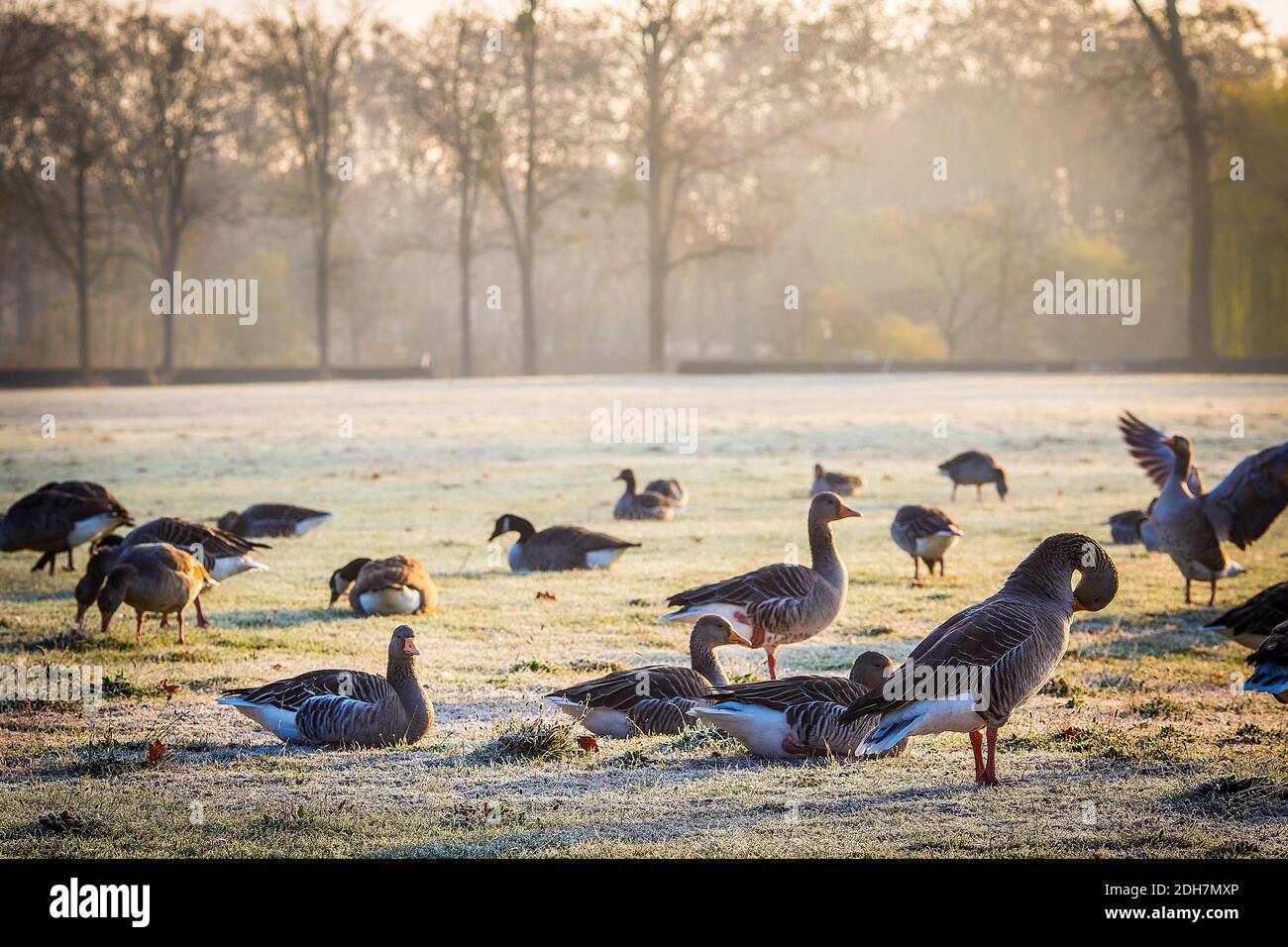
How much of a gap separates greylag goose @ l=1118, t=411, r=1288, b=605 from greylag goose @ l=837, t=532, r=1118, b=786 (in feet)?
20.5

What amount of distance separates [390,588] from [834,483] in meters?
10.2

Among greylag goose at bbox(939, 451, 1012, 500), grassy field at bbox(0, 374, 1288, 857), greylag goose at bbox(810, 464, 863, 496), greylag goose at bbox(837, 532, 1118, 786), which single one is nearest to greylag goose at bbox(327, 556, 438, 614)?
grassy field at bbox(0, 374, 1288, 857)

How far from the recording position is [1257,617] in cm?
945

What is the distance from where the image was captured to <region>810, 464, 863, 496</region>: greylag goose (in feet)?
68.9

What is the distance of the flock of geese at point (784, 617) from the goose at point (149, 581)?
0.05 ft

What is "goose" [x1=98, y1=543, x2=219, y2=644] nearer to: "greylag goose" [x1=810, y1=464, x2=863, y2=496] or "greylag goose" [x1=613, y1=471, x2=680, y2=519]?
"greylag goose" [x1=613, y1=471, x2=680, y2=519]

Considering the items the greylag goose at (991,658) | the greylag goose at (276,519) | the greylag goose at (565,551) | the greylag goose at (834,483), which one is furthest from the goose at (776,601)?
the greylag goose at (834,483)

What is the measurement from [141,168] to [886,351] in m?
39.0

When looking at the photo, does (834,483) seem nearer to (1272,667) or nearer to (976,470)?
(976,470)

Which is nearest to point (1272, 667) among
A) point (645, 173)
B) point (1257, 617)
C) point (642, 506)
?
point (1257, 617)

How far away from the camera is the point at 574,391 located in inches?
1892

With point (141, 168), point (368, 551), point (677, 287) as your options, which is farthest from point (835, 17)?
point (368, 551)

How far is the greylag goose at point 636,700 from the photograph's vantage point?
873cm

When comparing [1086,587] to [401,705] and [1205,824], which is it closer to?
[1205,824]
